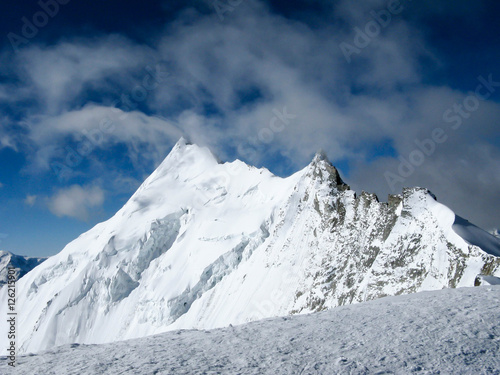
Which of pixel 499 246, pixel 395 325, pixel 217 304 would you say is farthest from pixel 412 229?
pixel 217 304

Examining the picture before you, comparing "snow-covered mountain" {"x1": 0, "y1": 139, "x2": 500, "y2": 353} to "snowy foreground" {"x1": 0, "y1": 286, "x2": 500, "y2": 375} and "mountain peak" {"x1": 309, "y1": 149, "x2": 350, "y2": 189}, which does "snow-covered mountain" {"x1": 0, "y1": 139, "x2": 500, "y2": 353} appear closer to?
"mountain peak" {"x1": 309, "y1": 149, "x2": 350, "y2": 189}

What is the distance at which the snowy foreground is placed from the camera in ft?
30.0

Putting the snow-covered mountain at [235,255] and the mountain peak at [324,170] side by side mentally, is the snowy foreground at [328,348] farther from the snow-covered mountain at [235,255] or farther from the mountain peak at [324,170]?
the mountain peak at [324,170]

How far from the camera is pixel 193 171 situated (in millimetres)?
131750

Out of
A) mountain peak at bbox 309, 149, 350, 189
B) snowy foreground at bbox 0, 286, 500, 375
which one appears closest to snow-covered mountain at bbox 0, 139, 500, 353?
mountain peak at bbox 309, 149, 350, 189

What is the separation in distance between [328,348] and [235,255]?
78.9 meters

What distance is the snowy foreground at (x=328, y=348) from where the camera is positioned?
9.14m

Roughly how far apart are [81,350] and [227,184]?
10310cm

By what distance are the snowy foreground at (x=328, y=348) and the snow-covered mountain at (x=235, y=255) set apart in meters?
18.3

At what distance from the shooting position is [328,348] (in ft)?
33.5

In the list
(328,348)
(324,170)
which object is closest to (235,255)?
(324,170)

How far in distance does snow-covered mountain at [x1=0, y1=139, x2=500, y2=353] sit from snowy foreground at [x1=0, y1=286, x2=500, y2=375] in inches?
719

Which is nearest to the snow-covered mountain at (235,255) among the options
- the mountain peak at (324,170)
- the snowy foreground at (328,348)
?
the mountain peak at (324,170)

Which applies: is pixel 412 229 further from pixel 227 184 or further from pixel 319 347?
pixel 227 184
